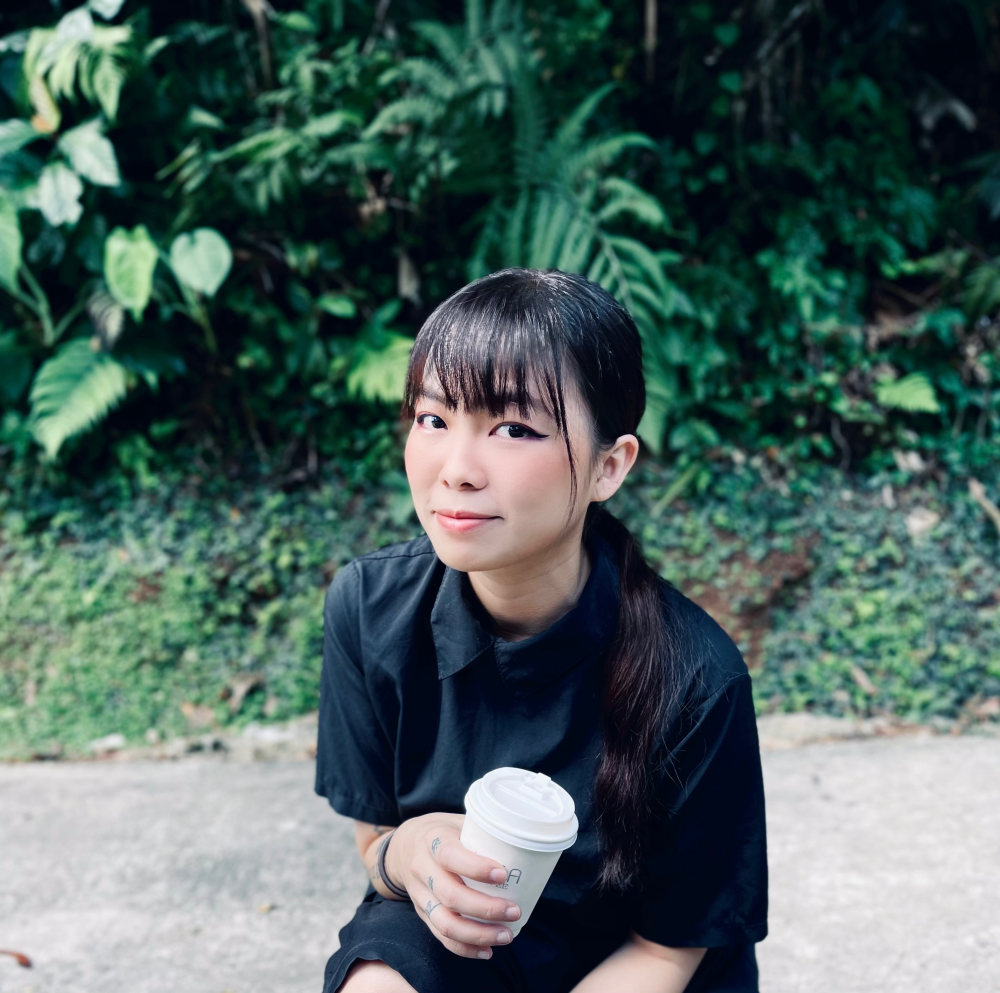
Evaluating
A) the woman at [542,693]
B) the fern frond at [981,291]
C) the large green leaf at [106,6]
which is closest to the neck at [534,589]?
the woman at [542,693]

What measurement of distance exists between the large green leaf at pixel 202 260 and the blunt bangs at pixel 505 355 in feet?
8.13

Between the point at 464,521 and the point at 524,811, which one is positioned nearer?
the point at 524,811

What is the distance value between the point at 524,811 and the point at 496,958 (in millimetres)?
424

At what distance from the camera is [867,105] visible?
15.0ft

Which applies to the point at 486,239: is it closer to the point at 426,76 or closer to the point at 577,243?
the point at 577,243

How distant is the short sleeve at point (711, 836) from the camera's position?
1.44m

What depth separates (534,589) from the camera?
1.54 meters

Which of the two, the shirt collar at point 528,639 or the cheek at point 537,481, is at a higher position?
the cheek at point 537,481

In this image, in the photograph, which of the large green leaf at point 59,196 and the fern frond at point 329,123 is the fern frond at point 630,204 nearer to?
the fern frond at point 329,123

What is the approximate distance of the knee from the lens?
1339 mm

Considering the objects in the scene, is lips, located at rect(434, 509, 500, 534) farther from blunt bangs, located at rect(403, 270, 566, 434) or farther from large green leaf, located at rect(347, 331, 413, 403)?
large green leaf, located at rect(347, 331, 413, 403)

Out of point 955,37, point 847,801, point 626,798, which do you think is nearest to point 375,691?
point 626,798

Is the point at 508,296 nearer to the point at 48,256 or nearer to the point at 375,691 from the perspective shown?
the point at 375,691

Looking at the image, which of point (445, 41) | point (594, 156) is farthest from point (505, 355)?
point (445, 41)
